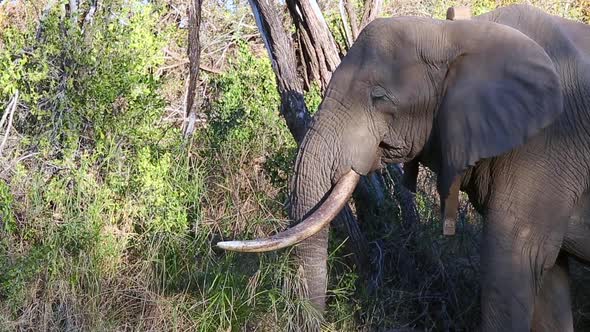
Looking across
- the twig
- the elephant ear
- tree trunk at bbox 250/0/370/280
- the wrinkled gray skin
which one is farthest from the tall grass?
the elephant ear

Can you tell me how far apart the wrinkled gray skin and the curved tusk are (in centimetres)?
7

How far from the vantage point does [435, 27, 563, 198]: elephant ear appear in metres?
5.17

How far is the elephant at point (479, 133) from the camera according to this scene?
5.22m

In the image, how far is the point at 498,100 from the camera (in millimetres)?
5219

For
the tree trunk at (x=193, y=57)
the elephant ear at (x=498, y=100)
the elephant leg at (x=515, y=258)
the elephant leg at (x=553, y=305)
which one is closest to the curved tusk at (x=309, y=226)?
the elephant ear at (x=498, y=100)

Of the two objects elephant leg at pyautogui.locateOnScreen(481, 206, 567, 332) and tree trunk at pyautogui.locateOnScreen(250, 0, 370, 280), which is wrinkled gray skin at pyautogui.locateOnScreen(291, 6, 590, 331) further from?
tree trunk at pyautogui.locateOnScreen(250, 0, 370, 280)

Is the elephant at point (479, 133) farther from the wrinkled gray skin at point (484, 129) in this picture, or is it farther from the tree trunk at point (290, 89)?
the tree trunk at point (290, 89)

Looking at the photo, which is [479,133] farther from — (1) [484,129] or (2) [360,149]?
(2) [360,149]

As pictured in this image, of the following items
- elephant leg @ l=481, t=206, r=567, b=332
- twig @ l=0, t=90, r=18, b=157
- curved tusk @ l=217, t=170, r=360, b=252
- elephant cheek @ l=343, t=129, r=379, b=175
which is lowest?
elephant leg @ l=481, t=206, r=567, b=332

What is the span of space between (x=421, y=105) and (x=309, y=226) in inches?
35.4

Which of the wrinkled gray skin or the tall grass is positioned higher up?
the wrinkled gray skin

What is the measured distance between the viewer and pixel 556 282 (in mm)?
6059

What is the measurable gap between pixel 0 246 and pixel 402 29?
3.08 m

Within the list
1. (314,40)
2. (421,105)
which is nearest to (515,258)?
(421,105)
